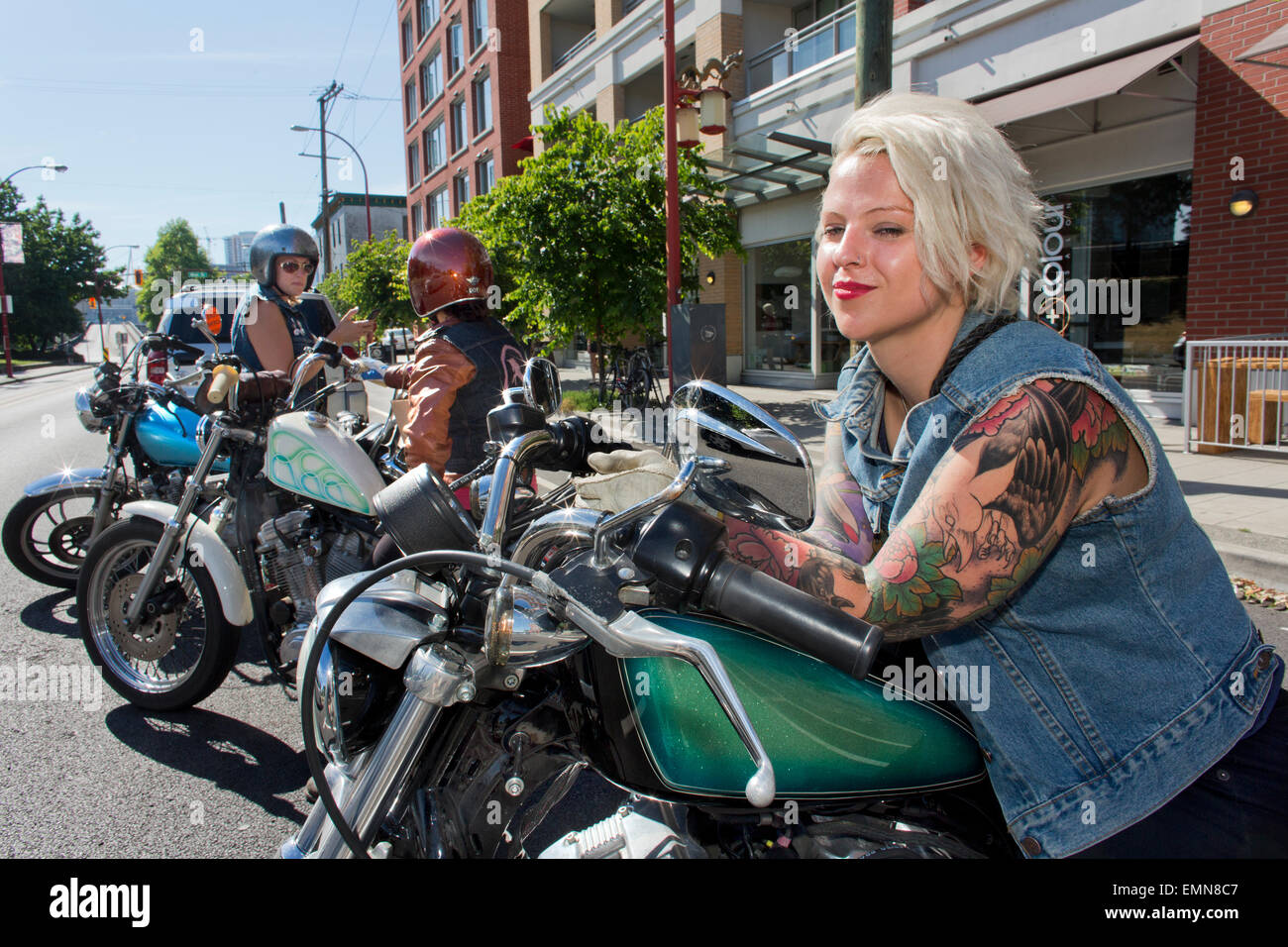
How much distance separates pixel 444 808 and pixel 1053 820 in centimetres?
95

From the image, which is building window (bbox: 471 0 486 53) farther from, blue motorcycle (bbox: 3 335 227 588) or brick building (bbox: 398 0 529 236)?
blue motorcycle (bbox: 3 335 227 588)

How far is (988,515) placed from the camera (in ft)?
3.92

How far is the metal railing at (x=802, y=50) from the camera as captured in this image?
14508mm

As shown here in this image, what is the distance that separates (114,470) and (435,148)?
38.9 metres

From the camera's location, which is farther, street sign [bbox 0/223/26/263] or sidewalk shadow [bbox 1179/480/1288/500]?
street sign [bbox 0/223/26/263]

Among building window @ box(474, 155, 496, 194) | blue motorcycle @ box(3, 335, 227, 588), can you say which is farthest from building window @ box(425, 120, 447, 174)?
blue motorcycle @ box(3, 335, 227, 588)

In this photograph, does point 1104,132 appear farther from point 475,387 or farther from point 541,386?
point 541,386

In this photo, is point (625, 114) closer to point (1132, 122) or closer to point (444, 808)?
point (1132, 122)

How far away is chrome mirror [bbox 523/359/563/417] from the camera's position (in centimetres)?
170

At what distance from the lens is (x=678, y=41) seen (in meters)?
19.2

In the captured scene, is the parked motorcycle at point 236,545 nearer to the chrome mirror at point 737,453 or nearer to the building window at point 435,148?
the chrome mirror at point 737,453

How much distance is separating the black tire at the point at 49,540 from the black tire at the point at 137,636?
5.00ft

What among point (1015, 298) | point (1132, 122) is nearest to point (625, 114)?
point (1132, 122)

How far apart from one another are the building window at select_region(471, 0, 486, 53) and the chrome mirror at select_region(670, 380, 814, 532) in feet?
115
